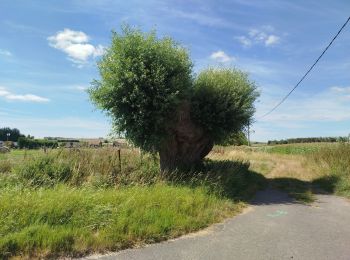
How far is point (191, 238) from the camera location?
29.0ft

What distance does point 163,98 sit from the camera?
14828 millimetres

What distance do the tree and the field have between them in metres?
1.33

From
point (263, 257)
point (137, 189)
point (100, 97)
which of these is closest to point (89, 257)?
point (263, 257)

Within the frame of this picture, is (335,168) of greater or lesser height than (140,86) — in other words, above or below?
below

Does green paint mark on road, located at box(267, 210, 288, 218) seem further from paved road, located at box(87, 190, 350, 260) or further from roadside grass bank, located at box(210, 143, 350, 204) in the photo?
roadside grass bank, located at box(210, 143, 350, 204)

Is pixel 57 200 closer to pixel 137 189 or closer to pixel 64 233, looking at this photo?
pixel 64 233

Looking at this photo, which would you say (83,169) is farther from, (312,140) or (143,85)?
(312,140)

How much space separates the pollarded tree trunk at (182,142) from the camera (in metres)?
16.5

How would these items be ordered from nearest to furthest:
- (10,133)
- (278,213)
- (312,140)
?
(278,213) → (312,140) → (10,133)

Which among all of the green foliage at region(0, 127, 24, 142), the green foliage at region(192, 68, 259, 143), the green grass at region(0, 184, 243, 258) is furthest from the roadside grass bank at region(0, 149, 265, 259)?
the green foliage at region(0, 127, 24, 142)

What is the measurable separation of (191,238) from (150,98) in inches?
275

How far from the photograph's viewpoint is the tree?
48.4 ft

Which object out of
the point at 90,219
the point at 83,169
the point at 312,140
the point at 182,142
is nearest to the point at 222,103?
the point at 182,142

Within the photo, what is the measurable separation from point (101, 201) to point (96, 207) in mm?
502
